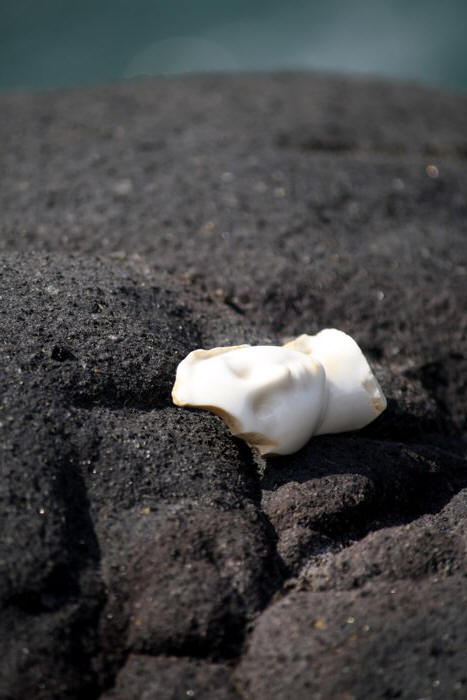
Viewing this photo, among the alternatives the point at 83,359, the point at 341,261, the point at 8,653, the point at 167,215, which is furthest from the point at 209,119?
the point at 8,653

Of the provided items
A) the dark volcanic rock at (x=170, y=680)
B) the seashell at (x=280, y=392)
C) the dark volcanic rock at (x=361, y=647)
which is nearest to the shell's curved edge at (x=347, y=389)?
the seashell at (x=280, y=392)

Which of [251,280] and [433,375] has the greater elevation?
[251,280]

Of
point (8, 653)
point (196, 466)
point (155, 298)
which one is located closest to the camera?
point (8, 653)

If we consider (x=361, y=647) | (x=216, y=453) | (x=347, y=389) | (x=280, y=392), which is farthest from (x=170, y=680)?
(x=347, y=389)

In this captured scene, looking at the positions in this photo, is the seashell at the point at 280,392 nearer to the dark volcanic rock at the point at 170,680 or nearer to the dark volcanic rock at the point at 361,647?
the dark volcanic rock at the point at 361,647

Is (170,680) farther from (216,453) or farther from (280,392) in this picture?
(280,392)

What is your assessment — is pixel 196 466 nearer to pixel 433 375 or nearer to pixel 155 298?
pixel 155 298

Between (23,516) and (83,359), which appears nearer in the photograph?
(23,516)
